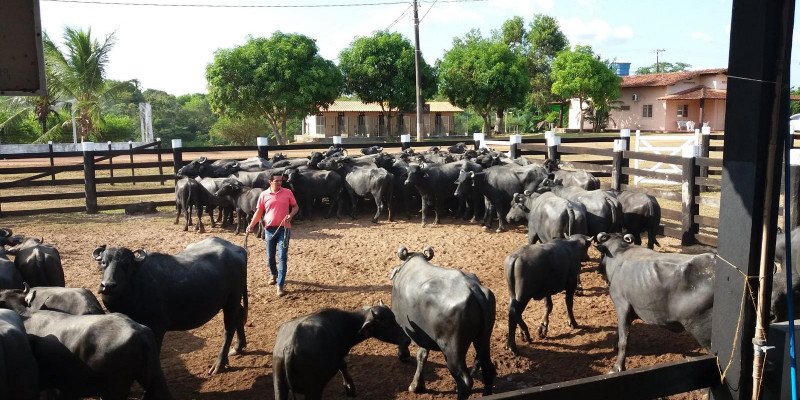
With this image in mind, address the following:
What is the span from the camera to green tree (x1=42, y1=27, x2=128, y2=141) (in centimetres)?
3161

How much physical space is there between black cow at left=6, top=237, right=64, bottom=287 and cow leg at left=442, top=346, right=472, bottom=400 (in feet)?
17.3

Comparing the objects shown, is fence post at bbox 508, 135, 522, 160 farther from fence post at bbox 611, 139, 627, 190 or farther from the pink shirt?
the pink shirt

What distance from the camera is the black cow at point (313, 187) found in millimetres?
15250

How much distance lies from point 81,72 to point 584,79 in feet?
125

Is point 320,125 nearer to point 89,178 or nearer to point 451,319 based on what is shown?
point 89,178

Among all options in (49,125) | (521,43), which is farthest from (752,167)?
(521,43)

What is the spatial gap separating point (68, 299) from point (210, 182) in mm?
8845

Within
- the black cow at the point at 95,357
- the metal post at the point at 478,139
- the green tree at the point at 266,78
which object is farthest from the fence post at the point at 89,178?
the green tree at the point at 266,78

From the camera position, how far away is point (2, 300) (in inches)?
231

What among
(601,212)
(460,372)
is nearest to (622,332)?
(460,372)

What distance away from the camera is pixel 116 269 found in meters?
6.10

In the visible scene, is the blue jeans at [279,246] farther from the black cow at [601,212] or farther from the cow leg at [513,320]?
the black cow at [601,212]

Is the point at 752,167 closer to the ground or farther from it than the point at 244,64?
closer to the ground

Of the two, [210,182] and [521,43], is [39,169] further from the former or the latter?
[521,43]
